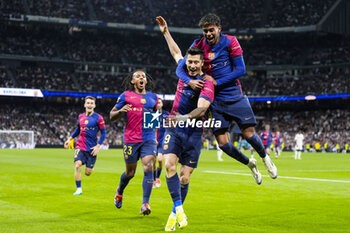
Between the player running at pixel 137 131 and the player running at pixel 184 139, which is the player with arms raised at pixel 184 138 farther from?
the player running at pixel 137 131

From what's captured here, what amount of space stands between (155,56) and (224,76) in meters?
61.3

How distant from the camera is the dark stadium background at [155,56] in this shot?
2361 inches

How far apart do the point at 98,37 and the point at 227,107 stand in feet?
200

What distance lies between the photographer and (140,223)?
26.0ft

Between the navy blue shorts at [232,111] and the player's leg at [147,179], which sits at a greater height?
the navy blue shorts at [232,111]

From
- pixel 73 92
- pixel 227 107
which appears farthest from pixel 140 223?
pixel 73 92

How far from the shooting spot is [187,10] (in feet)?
226

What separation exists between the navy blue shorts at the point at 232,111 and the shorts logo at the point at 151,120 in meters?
1.03

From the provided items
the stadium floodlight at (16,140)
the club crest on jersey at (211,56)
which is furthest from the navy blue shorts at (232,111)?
the stadium floodlight at (16,140)

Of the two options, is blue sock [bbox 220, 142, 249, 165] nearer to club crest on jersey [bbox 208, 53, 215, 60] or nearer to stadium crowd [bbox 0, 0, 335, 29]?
club crest on jersey [bbox 208, 53, 215, 60]

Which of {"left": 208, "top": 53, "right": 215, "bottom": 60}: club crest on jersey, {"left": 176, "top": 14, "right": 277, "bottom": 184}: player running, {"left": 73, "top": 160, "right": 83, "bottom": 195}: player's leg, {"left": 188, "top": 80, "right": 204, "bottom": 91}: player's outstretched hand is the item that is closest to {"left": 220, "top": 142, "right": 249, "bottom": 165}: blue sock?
{"left": 176, "top": 14, "right": 277, "bottom": 184}: player running

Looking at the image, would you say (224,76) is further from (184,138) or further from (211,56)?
(184,138)

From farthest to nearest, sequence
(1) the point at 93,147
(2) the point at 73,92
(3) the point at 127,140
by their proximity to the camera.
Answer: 1. (2) the point at 73,92
2. (1) the point at 93,147
3. (3) the point at 127,140

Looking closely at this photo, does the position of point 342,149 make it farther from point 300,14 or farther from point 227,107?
point 227,107
